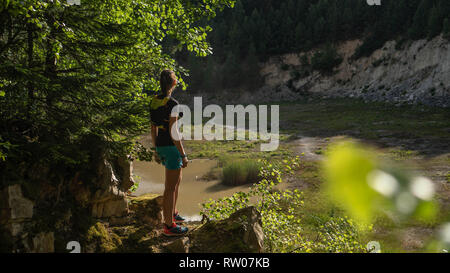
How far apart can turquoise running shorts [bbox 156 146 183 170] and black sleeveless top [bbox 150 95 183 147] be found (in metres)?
0.06

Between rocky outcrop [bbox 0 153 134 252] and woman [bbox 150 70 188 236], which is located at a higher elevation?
woman [bbox 150 70 188 236]

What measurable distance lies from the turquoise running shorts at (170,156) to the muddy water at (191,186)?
5.51 m

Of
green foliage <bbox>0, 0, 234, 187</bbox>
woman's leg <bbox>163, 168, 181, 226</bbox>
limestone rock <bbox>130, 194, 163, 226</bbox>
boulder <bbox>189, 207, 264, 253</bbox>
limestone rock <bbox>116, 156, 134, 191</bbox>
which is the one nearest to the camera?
green foliage <bbox>0, 0, 234, 187</bbox>

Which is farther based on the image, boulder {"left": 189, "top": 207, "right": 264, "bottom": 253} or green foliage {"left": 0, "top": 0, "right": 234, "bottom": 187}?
boulder {"left": 189, "top": 207, "right": 264, "bottom": 253}

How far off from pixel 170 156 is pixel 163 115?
578mm

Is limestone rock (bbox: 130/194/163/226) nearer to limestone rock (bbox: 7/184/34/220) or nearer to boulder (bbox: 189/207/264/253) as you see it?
boulder (bbox: 189/207/264/253)

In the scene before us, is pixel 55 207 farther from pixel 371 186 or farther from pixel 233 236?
pixel 371 186

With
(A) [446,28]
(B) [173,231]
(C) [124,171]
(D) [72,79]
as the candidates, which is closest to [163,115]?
(D) [72,79]

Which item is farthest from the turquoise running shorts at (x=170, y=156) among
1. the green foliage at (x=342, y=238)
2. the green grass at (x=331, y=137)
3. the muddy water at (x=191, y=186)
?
the muddy water at (x=191, y=186)

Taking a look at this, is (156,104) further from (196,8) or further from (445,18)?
(445,18)

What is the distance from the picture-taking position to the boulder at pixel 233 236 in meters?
4.30

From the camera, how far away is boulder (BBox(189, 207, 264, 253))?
430 cm

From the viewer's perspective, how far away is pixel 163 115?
4242 millimetres

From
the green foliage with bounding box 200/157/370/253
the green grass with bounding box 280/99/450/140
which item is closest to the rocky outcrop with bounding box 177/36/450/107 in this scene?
the green grass with bounding box 280/99/450/140
